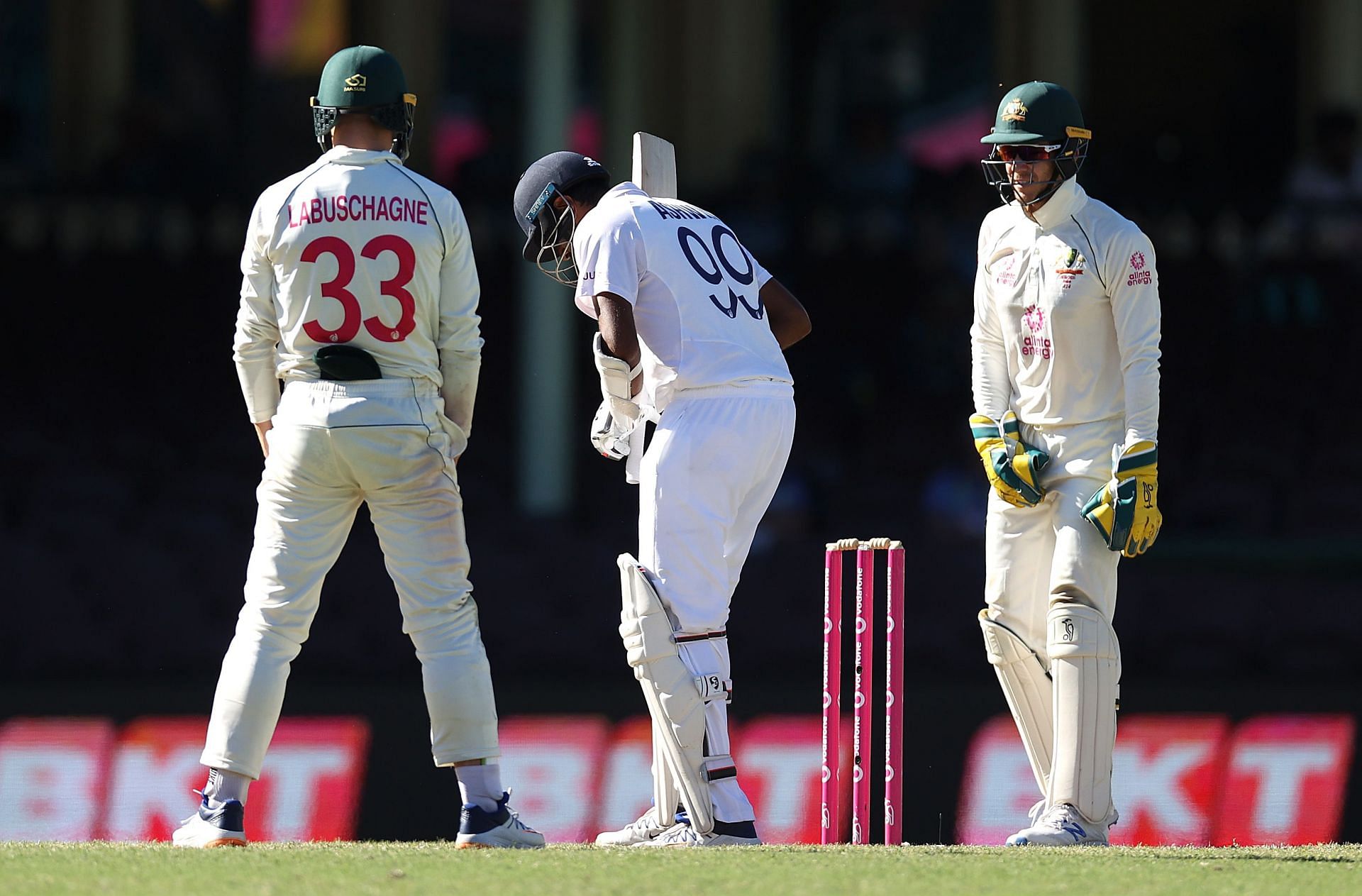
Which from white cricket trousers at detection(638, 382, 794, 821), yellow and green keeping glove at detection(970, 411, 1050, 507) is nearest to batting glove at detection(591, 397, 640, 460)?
white cricket trousers at detection(638, 382, 794, 821)

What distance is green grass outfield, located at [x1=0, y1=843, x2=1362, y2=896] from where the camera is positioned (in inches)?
144

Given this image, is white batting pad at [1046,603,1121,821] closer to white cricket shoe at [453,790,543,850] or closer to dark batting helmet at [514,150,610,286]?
white cricket shoe at [453,790,543,850]

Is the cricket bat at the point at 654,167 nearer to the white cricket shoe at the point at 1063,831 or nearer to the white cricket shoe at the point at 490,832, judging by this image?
the white cricket shoe at the point at 490,832

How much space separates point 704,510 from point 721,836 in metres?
0.71

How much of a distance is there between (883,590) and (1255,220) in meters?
3.96

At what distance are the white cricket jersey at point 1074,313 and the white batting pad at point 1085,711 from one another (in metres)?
0.45

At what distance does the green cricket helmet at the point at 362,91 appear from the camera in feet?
14.5

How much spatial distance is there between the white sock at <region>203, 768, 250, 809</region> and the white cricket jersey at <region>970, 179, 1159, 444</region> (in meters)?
1.94

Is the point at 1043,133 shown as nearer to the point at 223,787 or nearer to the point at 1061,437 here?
the point at 1061,437

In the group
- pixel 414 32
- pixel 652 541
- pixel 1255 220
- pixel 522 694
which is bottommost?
pixel 522 694

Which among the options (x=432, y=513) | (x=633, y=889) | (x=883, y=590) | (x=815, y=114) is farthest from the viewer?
(x=815, y=114)

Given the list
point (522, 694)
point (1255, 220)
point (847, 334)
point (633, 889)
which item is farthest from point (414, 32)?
point (633, 889)

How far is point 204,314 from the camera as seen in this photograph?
422 inches

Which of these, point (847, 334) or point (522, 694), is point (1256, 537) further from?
point (522, 694)
